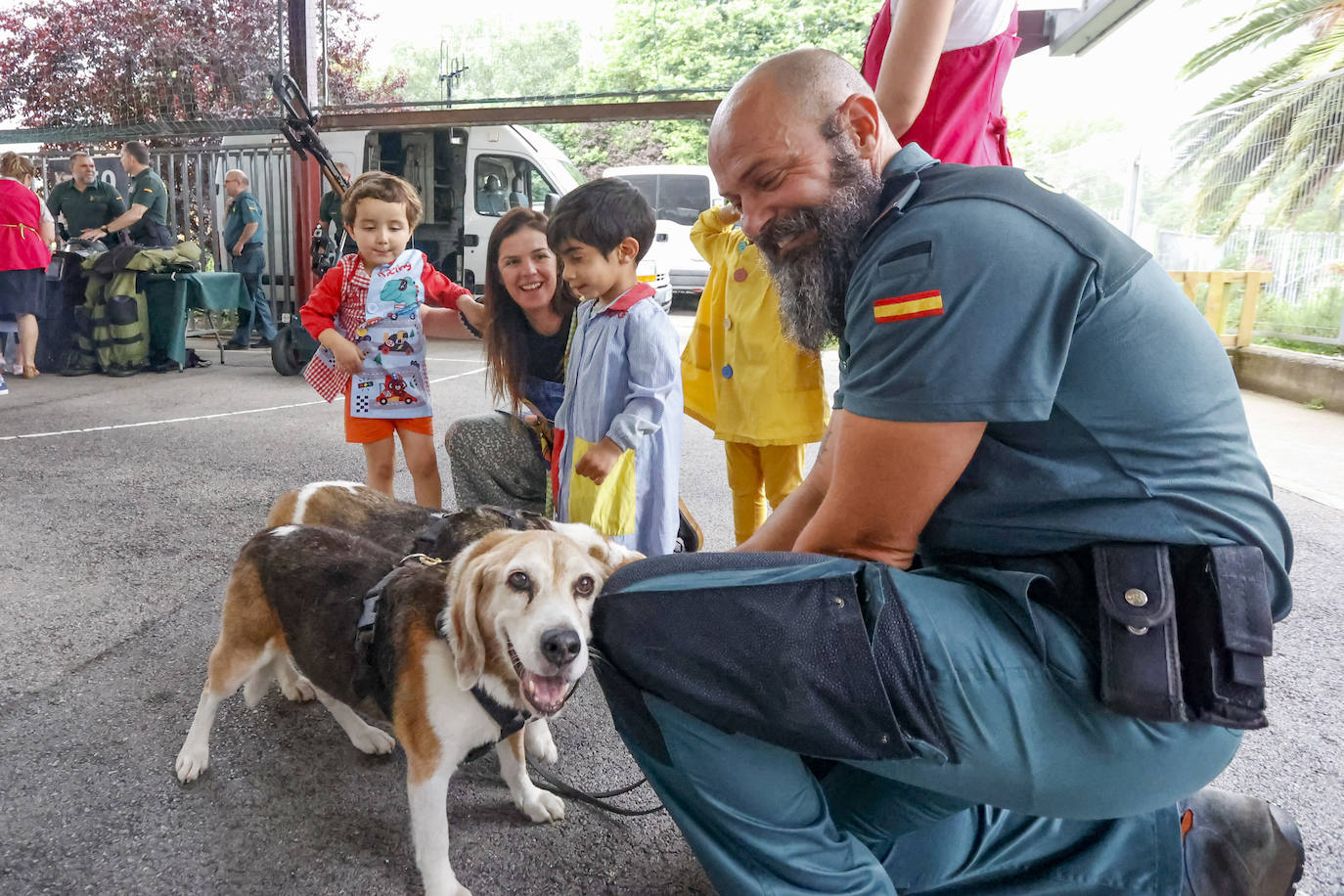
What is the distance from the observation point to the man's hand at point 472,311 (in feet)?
11.8

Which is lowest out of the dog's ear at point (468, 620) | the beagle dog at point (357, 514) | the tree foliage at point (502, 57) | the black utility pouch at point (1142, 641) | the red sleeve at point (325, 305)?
the beagle dog at point (357, 514)

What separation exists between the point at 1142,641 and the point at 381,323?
3428mm

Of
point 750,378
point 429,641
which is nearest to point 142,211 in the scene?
point 750,378

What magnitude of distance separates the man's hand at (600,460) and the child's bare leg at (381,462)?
169 cm

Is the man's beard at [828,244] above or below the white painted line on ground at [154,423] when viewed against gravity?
above

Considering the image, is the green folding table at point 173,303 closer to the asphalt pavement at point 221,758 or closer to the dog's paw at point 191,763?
the asphalt pavement at point 221,758

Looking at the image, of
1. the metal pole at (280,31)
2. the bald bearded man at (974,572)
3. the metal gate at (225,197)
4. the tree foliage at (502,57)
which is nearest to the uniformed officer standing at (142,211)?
the metal gate at (225,197)

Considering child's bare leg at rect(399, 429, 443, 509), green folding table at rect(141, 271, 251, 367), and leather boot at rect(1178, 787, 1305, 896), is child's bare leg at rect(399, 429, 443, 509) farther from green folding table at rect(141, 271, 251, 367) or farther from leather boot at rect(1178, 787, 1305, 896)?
green folding table at rect(141, 271, 251, 367)

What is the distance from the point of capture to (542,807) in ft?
7.00

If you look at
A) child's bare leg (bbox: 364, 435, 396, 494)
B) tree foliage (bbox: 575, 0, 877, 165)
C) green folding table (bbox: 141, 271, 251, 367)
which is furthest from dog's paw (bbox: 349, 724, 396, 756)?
tree foliage (bbox: 575, 0, 877, 165)

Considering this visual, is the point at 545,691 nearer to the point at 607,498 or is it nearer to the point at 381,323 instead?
the point at 607,498

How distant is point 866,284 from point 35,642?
10.0 ft

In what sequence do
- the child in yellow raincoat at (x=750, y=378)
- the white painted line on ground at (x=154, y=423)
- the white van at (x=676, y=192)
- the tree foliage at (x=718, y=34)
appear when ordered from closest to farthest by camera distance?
the child in yellow raincoat at (x=750, y=378), the white painted line on ground at (x=154, y=423), the tree foliage at (x=718, y=34), the white van at (x=676, y=192)

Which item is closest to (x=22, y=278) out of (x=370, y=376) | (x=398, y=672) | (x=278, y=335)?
(x=278, y=335)
